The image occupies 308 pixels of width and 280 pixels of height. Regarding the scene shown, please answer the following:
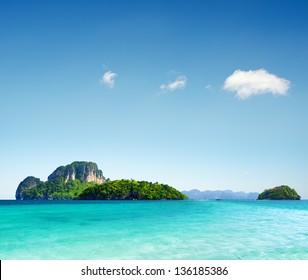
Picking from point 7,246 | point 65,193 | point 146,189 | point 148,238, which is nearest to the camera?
point 7,246

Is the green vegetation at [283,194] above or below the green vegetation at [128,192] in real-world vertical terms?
below

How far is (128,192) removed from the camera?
450ft

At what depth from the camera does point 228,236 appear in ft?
63.4

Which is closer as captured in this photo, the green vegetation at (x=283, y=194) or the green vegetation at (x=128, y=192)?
the green vegetation at (x=128, y=192)

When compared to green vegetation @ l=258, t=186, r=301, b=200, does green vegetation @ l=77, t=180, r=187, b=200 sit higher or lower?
higher

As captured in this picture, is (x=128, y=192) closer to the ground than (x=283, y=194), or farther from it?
farther from it

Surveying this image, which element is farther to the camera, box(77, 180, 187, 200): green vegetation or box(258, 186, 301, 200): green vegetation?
box(258, 186, 301, 200): green vegetation

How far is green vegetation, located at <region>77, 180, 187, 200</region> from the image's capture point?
135875mm

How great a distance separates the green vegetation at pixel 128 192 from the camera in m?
136

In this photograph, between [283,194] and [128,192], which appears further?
[283,194]
